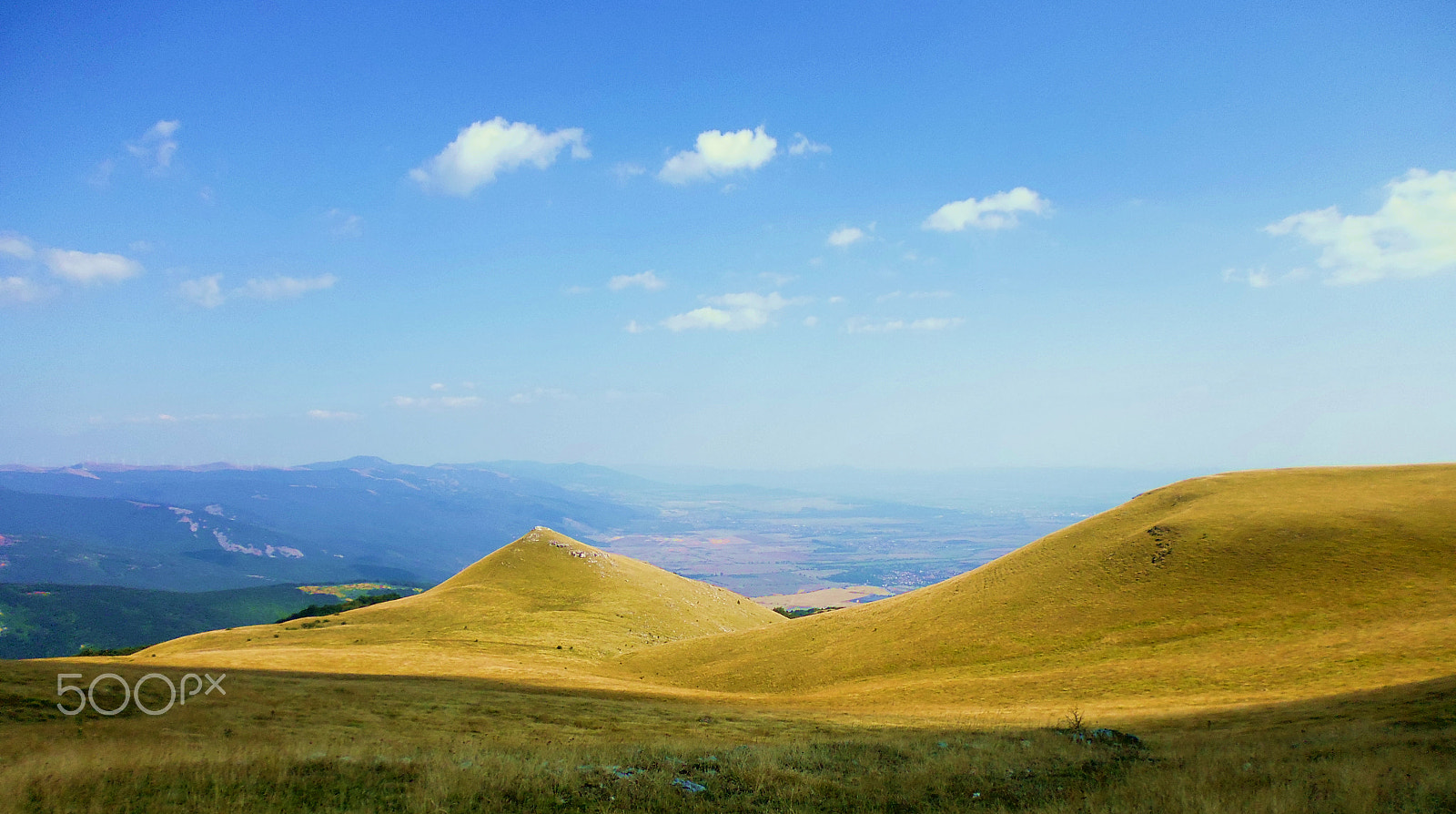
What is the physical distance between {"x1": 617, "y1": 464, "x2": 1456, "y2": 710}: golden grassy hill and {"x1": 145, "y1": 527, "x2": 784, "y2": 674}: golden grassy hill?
1570 centimetres

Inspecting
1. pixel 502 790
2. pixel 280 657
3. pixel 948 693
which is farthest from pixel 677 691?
pixel 502 790

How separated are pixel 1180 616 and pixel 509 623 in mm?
65265

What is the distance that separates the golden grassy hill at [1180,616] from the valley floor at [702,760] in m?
6.39

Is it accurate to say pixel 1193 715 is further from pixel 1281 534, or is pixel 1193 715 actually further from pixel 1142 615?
pixel 1281 534

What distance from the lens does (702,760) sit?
15750 mm

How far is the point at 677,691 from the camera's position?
4397cm

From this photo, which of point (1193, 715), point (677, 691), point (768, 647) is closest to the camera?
point (1193, 715)

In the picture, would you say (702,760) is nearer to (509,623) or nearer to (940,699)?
(940,699)

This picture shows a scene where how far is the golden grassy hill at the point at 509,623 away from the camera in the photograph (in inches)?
1911

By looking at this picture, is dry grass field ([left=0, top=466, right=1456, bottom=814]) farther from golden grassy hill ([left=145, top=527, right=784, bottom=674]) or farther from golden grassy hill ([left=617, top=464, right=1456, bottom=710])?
golden grassy hill ([left=145, top=527, right=784, bottom=674])

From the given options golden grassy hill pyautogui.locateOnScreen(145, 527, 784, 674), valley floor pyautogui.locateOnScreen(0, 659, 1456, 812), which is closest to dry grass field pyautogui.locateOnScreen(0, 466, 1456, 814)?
valley floor pyautogui.locateOnScreen(0, 659, 1456, 812)

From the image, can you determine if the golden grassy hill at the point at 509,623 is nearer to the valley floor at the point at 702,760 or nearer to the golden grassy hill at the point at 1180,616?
the golden grassy hill at the point at 1180,616

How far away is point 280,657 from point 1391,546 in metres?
71.0

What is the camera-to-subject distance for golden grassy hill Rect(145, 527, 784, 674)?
159 ft
